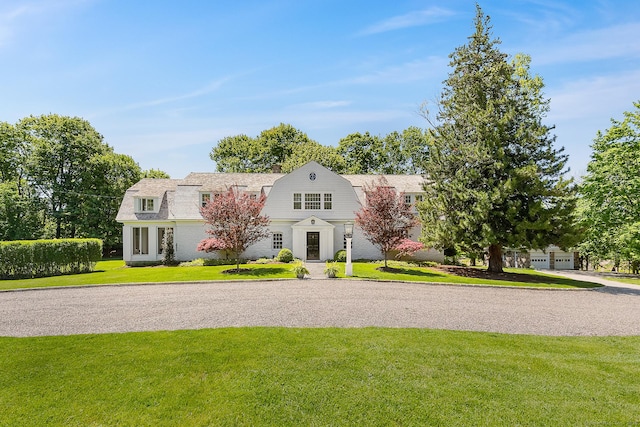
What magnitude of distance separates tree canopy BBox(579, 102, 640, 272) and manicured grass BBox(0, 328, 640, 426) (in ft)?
68.3

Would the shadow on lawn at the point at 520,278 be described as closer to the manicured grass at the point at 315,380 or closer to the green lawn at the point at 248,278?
the green lawn at the point at 248,278

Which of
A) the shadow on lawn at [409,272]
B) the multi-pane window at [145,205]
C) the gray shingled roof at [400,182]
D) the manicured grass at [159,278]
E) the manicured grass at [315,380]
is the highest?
the gray shingled roof at [400,182]

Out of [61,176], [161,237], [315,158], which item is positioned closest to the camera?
[161,237]

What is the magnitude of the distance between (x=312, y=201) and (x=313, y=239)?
3.09 metres

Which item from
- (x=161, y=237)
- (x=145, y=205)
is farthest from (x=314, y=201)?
(x=145, y=205)

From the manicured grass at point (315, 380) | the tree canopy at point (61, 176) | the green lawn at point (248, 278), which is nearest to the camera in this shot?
the manicured grass at point (315, 380)

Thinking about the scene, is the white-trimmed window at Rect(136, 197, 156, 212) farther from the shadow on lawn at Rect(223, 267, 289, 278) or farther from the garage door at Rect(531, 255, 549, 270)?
the garage door at Rect(531, 255, 549, 270)

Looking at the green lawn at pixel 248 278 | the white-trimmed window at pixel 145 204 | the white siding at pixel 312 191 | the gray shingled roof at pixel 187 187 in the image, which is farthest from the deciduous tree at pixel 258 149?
the green lawn at pixel 248 278

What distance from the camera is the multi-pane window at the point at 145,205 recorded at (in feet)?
89.7

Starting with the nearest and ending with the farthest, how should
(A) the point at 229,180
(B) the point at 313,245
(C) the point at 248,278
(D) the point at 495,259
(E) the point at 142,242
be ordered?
1. (C) the point at 248,278
2. (D) the point at 495,259
3. (B) the point at 313,245
4. (E) the point at 142,242
5. (A) the point at 229,180

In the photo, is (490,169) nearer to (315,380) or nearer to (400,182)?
(400,182)

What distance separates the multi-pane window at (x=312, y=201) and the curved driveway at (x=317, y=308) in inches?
467

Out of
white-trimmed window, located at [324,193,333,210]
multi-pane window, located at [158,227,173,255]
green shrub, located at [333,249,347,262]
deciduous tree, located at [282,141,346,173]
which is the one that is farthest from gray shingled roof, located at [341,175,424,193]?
multi-pane window, located at [158,227,173,255]

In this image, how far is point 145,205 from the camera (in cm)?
2759
